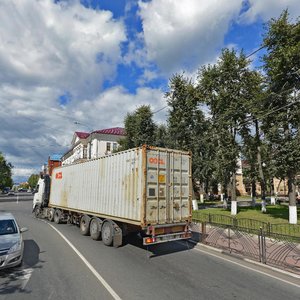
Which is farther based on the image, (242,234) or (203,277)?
(242,234)

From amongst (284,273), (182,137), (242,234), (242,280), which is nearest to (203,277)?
(242,280)

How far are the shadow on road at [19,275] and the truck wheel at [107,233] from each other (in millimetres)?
2697

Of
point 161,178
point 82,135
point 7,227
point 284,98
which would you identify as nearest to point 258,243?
point 161,178

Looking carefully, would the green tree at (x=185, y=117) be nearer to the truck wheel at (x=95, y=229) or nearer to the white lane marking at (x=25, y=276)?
the truck wheel at (x=95, y=229)

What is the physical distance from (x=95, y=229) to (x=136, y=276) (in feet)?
17.6

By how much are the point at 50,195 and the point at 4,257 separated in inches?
520

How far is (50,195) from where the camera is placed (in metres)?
19.8

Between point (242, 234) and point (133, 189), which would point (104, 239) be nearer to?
point (133, 189)

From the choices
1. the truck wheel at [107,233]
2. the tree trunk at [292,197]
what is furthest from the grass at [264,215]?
the truck wheel at [107,233]

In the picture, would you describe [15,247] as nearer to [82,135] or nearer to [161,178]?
[161,178]

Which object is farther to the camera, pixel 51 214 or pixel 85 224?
pixel 51 214

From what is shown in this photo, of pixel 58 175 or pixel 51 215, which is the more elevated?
pixel 58 175

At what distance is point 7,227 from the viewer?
8547mm

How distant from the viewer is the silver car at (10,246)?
7086 mm
